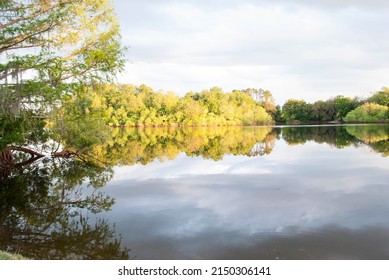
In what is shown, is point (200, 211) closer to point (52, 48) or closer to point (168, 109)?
point (52, 48)

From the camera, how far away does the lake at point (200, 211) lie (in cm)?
775

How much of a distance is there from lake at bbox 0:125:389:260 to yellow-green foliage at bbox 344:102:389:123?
2546 inches

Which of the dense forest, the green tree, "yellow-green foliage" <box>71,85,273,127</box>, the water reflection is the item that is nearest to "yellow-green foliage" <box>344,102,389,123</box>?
the green tree

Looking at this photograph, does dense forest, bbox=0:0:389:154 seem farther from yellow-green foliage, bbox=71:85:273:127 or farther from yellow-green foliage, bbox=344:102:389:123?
yellow-green foliage, bbox=344:102:389:123

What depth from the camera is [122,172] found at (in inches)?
723

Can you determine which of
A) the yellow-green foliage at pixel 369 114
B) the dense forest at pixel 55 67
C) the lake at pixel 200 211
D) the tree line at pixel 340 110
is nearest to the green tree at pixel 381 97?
the tree line at pixel 340 110

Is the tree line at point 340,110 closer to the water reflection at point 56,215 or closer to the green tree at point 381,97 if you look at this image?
the green tree at point 381,97

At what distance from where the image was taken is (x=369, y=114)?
80688 millimetres

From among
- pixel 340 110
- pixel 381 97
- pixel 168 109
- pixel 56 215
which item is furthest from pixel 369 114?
pixel 56 215

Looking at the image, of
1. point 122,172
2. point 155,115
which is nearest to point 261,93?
point 155,115

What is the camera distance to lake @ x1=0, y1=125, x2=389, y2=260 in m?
7.75

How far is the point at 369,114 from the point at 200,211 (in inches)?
3172
